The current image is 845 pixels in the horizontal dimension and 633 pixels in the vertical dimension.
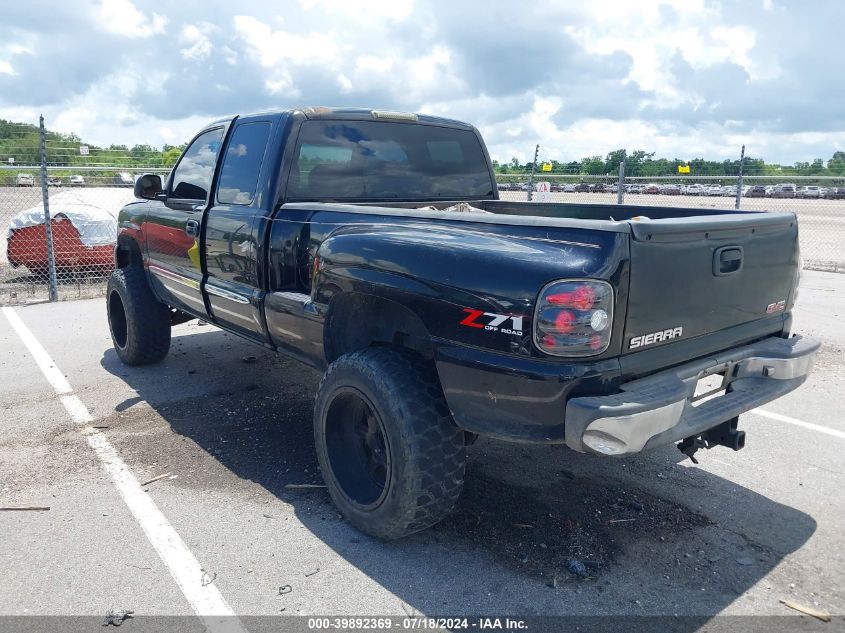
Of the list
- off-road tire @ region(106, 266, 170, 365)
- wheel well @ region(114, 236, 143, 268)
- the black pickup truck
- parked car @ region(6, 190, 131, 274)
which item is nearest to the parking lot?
the black pickup truck

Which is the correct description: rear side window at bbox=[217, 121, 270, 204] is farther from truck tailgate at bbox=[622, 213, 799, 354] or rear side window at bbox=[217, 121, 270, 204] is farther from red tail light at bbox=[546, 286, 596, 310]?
truck tailgate at bbox=[622, 213, 799, 354]

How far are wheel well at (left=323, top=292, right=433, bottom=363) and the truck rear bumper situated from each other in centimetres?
86

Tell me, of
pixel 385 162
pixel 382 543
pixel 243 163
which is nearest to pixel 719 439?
pixel 382 543

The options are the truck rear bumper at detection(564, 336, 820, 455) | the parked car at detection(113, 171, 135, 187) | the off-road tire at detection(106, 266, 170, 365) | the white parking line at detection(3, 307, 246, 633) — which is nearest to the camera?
the truck rear bumper at detection(564, 336, 820, 455)

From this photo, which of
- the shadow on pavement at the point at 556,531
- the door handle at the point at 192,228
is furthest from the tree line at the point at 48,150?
the shadow on pavement at the point at 556,531

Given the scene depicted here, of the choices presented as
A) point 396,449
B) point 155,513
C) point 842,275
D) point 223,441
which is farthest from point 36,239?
point 842,275

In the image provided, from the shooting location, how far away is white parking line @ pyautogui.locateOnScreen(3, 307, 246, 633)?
2621mm

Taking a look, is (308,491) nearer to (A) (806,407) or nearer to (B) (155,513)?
(B) (155,513)

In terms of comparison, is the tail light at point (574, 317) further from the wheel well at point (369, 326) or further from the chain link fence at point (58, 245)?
the chain link fence at point (58, 245)

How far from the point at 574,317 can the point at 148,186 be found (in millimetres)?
4081

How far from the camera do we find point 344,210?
11.2 ft

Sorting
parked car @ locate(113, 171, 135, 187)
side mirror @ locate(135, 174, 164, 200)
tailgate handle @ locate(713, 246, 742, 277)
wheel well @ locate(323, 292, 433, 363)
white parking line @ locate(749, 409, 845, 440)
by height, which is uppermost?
parked car @ locate(113, 171, 135, 187)

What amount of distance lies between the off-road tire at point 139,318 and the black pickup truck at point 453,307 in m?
1.36

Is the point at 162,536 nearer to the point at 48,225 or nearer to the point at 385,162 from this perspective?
the point at 385,162
